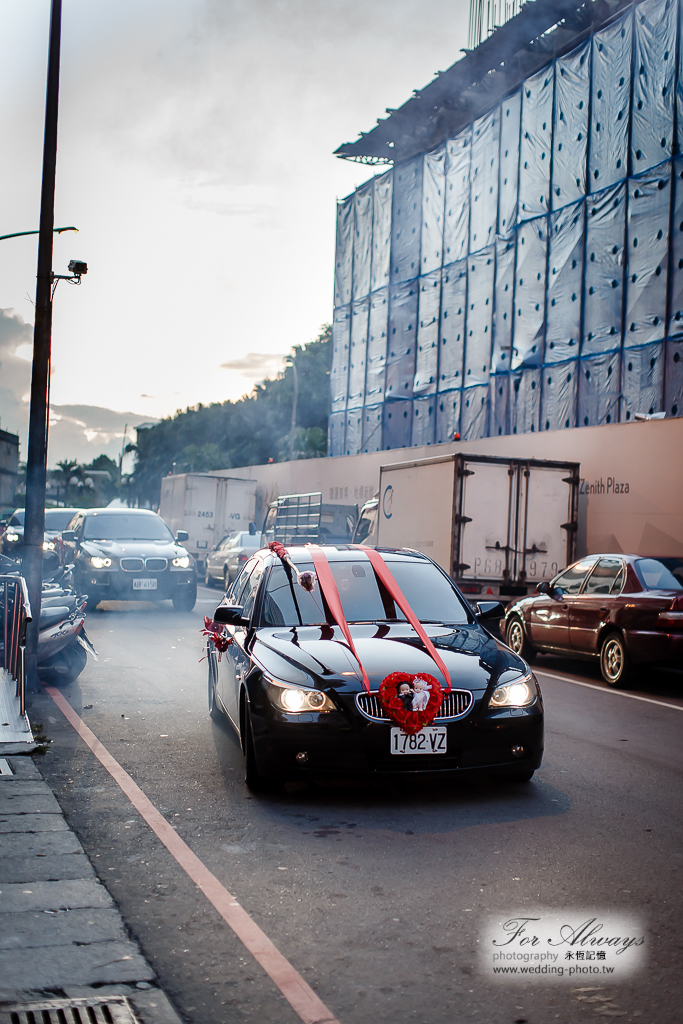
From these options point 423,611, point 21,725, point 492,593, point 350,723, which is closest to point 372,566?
point 423,611

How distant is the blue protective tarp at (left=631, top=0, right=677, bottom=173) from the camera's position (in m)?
25.6

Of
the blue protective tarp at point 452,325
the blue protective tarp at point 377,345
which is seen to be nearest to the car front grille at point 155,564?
the blue protective tarp at point 452,325

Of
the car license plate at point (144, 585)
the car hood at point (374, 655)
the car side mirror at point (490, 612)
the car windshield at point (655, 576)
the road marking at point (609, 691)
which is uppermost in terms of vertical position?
the car windshield at point (655, 576)

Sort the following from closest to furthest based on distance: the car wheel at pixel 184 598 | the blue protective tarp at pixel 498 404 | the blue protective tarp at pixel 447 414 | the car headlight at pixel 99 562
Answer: the car headlight at pixel 99 562 < the car wheel at pixel 184 598 < the blue protective tarp at pixel 498 404 < the blue protective tarp at pixel 447 414

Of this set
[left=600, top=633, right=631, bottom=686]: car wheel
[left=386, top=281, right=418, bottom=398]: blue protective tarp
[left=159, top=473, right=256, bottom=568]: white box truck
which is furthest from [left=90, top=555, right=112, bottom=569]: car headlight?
[left=386, top=281, right=418, bottom=398]: blue protective tarp

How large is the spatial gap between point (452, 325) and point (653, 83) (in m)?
11.2

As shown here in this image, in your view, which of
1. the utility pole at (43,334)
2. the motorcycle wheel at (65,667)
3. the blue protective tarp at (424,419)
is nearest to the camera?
the utility pole at (43,334)

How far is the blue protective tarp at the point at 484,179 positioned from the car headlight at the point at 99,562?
70.0ft

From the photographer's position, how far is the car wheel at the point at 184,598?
56.4 ft

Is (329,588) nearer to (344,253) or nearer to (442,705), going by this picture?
(442,705)

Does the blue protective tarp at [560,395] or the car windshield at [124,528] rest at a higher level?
the blue protective tarp at [560,395]

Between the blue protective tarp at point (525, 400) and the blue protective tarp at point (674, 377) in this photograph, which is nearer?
the blue protective tarp at point (674, 377)

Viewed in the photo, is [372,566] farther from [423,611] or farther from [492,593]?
[492,593]

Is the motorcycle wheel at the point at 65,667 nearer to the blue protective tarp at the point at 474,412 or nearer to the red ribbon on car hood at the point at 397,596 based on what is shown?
the red ribbon on car hood at the point at 397,596
